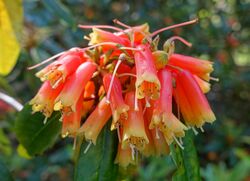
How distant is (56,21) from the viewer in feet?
11.9

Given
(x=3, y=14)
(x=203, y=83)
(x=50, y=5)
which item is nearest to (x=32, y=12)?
(x=50, y=5)

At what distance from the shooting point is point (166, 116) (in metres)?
1.31

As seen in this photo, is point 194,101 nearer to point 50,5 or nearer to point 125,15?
point 50,5

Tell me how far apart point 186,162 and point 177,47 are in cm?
211

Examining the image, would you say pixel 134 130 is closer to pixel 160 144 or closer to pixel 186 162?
pixel 160 144

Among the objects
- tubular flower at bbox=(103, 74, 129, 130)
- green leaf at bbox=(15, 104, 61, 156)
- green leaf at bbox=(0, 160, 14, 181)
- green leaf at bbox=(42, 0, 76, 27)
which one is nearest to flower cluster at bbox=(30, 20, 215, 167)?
tubular flower at bbox=(103, 74, 129, 130)

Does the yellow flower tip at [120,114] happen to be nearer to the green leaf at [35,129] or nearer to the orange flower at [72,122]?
the orange flower at [72,122]

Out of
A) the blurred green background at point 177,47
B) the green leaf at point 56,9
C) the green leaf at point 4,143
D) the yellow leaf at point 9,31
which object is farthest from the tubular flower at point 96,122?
the blurred green background at point 177,47

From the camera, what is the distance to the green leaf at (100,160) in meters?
1.40

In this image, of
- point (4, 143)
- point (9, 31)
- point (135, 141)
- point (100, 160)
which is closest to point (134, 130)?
point (135, 141)

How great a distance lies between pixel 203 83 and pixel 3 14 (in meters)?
0.66

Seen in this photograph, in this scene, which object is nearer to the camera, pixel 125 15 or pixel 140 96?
pixel 140 96

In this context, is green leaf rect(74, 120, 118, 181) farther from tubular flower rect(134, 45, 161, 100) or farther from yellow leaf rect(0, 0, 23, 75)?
yellow leaf rect(0, 0, 23, 75)

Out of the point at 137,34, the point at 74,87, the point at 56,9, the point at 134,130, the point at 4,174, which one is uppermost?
the point at 56,9
